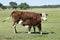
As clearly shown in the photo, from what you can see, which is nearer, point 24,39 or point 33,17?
point 24,39

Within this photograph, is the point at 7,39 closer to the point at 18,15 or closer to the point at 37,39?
the point at 37,39

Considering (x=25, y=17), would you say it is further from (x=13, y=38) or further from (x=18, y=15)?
(x=13, y=38)

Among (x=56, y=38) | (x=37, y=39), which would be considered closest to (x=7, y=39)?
(x=37, y=39)

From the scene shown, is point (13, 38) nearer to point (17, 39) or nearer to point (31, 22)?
point (17, 39)

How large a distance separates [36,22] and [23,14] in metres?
1.11

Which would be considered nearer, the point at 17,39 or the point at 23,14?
the point at 17,39

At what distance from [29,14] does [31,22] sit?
0.59 metres

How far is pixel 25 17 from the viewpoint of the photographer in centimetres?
1858

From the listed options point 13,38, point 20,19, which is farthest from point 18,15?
point 13,38

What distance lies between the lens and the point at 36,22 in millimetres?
18500

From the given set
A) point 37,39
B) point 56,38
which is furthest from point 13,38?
point 56,38

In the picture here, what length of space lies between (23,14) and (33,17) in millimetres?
A: 759

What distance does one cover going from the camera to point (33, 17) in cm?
1852

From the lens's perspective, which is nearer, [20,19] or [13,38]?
[13,38]
